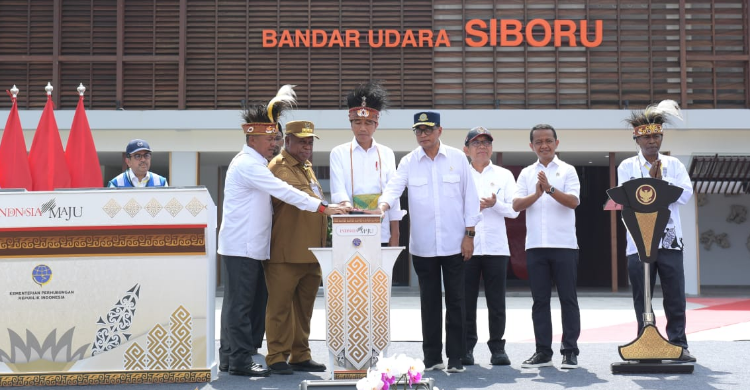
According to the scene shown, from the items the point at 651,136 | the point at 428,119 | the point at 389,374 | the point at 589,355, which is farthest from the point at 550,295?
the point at 389,374

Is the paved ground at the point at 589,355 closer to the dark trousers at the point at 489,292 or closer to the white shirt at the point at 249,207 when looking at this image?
the dark trousers at the point at 489,292

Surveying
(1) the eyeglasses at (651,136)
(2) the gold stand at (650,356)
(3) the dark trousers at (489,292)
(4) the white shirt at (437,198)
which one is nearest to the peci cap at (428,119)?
(4) the white shirt at (437,198)

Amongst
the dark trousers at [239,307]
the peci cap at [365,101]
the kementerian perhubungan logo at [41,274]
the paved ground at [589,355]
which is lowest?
the paved ground at [589,355]

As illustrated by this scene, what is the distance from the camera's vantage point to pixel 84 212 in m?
5.06

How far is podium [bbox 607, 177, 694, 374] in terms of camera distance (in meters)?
5.41

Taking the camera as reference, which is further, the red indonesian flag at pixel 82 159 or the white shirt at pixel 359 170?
the red indonesian flag at pixel 82 159

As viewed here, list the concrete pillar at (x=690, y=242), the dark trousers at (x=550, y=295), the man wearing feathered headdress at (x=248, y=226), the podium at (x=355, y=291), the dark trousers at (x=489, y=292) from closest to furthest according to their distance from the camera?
the podium at (x=355, y=291) < the man wearing feathered headdress at (x=248, y=226) < the dark trousers at (x=550, y=295) < the dark trousers at (x=489, y=292) < the concrete pillar at (x=690, y=242)

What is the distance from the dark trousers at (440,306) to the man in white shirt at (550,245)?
612 mm

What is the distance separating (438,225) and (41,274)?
2671 mm

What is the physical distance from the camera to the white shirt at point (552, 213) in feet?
19.2

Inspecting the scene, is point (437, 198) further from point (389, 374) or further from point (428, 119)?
point (389, 374)

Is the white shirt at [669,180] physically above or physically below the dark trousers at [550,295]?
above

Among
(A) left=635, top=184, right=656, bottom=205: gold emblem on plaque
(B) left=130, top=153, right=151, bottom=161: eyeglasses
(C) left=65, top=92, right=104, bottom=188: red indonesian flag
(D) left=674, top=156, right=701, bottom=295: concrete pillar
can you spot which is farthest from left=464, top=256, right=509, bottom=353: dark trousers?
(D) left=674, top=156, right=701, bottom=295: concrete pillar

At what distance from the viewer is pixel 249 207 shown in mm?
5645
